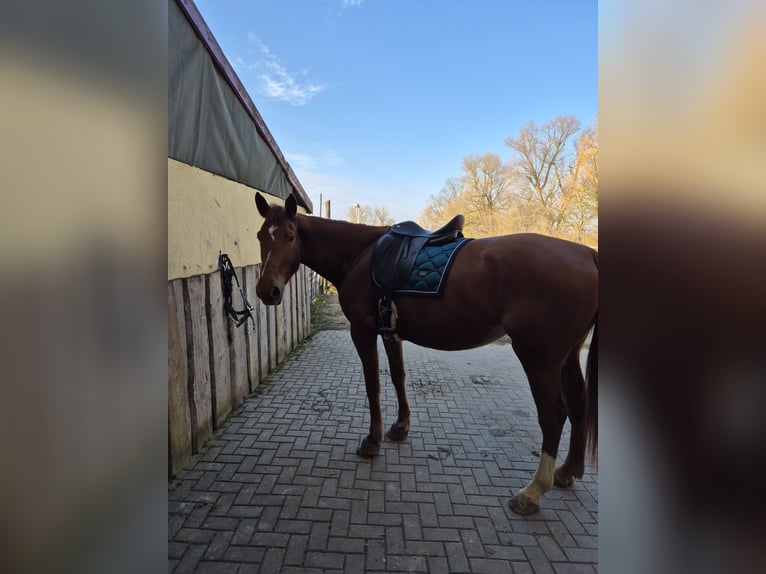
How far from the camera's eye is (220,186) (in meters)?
3.81

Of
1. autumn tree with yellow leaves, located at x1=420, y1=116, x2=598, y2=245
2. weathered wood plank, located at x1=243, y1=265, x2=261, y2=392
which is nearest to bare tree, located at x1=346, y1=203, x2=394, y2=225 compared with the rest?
autumn tree with yellow leaves, located at x1=420, y1=116, x2=598, y2=245

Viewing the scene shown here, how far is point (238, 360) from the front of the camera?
158 inches

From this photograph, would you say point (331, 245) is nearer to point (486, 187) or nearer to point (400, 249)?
point (400, 249)

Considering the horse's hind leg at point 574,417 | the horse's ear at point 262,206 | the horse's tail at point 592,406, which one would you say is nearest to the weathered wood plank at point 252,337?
the horse's ear at point 262,206

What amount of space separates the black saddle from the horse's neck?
0.30m

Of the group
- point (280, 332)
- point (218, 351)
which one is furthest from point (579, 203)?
point (218, 351)

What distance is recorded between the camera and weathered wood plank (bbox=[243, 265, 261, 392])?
4352mm

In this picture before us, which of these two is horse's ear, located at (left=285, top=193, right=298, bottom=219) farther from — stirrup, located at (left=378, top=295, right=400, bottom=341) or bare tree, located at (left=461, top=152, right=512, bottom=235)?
bare tree, located at (left=461, top=152, right=512, bottom=235)

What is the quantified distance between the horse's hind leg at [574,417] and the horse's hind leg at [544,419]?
25 centimetres

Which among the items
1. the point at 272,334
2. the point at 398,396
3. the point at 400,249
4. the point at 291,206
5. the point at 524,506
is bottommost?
the point at 524,506

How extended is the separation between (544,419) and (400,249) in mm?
1646
